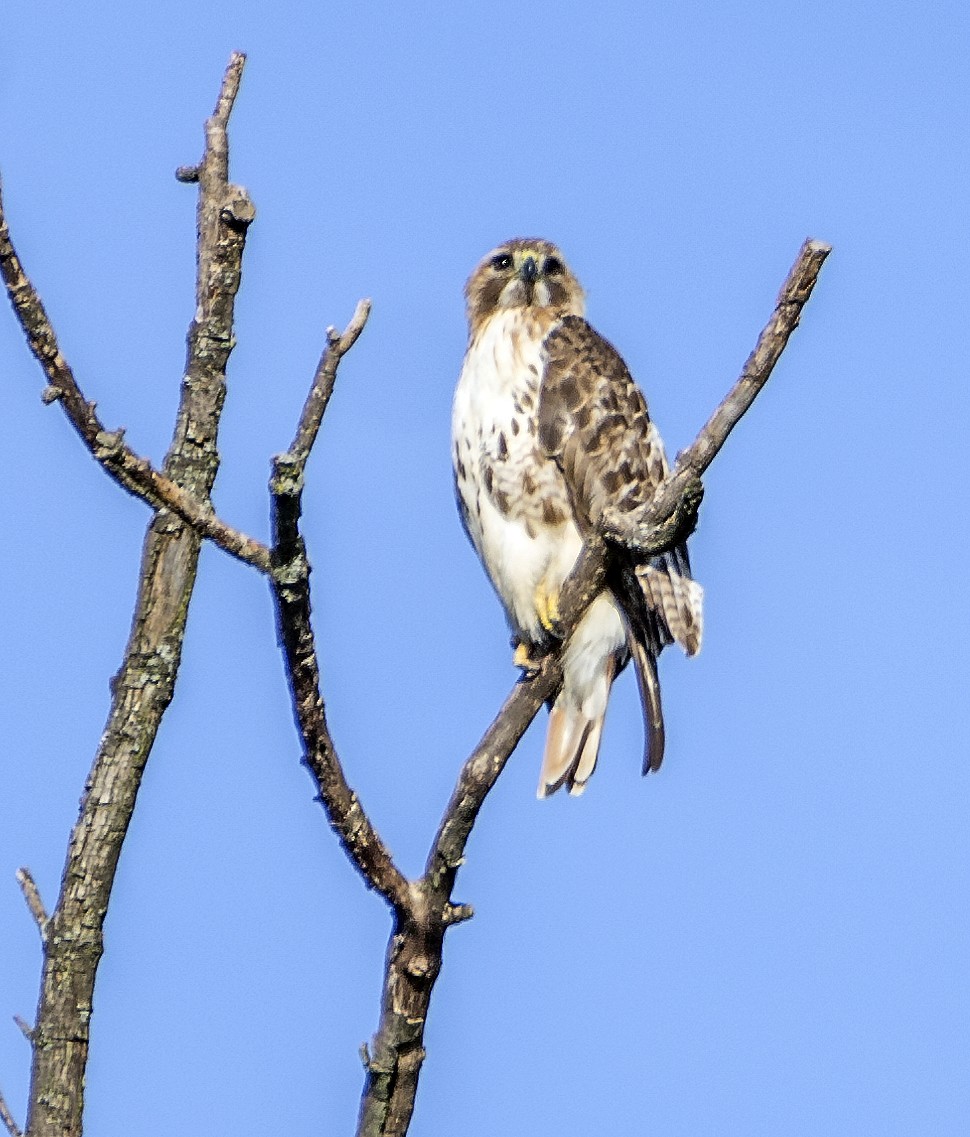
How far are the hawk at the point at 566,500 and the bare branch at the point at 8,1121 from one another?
306 cm

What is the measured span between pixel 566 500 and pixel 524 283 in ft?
4.42

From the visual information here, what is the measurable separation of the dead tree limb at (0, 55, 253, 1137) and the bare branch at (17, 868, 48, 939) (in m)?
A: 0.03

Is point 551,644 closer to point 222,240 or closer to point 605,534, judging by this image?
point 605,534

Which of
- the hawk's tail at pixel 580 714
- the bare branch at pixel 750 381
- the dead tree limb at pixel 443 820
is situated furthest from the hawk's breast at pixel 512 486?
the bare branch at pixel 750 381

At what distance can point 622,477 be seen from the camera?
20.7ft

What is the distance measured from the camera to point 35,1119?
3.27m

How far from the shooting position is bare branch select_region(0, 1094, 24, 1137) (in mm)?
3260

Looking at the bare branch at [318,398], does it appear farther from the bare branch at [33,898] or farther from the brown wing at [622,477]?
the brown wing at [622,477]

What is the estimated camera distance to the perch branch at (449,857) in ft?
11.8

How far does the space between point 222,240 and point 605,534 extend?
126 centimetres

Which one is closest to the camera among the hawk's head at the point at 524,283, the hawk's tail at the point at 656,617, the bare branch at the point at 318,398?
the bare branch at the point at 318,398

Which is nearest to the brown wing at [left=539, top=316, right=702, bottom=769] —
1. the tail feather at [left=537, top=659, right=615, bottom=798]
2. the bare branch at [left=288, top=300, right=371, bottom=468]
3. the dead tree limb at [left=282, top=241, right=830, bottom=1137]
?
the tail feather at [left=537, top=659, right=615, bottom=798]

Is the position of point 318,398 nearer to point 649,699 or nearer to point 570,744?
point 649,699

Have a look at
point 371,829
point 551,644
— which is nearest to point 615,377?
point 551,644
